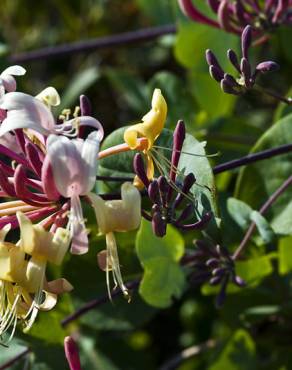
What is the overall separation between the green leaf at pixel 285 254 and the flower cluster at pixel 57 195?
487 millimetres

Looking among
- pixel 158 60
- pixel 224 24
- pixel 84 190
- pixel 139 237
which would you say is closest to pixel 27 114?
pixel 84 190

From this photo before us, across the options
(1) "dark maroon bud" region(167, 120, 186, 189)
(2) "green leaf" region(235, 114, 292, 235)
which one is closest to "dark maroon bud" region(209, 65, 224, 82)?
(1) "dark maroon bud" region(167, 120, 186, 189)

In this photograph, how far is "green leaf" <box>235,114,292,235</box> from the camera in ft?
4.67

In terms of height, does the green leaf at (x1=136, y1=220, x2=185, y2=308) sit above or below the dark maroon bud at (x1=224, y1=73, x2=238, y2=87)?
below

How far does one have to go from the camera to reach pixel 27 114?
1.03 meters

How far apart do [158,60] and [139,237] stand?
4.21 ft

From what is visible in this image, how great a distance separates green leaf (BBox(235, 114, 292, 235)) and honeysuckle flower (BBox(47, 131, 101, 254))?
1.66ft

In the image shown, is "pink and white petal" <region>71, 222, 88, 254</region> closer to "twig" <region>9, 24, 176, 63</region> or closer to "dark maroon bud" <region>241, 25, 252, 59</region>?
"dark maroon bud" <region>241, 25, 252, 59</region>

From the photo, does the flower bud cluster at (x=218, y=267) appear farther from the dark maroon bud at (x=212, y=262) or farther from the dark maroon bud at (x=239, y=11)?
the dark maroon bud at (x=239, y=11)

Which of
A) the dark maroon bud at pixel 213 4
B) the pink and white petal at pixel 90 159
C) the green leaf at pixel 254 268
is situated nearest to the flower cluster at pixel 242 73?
the pink and white petal at pixel 90 159

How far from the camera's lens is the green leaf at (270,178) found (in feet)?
4.67

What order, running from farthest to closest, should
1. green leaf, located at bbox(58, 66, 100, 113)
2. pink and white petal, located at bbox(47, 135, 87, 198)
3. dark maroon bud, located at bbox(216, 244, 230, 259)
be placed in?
green leaf, located at bbox(58, 66, 100, 113)
dark maroon bud, located at bbox(216, 244, 230, 259)
pink and white petal, located at bbox(47, 135, 87, 198)

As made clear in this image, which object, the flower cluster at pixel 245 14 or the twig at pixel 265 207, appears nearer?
the twig at pixel 265 207

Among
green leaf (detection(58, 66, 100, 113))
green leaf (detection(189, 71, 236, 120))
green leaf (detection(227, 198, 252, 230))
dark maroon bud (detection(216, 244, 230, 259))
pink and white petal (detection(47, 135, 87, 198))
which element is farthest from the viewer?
green leaf (detection(58, 66, 100, 113))
